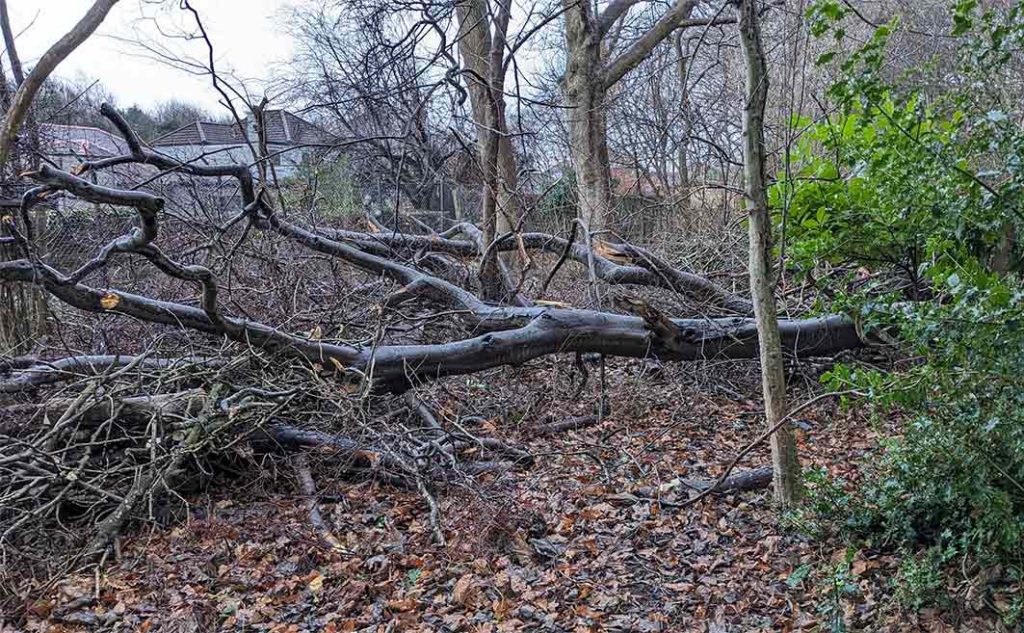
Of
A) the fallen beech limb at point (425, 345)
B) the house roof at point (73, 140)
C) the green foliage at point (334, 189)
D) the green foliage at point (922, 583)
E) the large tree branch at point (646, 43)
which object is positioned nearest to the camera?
the green foliage at point (922, 583)

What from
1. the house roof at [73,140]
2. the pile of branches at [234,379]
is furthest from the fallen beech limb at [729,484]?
the house roof at [73,140]

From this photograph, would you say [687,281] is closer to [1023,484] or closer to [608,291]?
[608,291]

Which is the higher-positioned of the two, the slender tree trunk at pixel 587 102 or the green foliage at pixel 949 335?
the slender tree trunk at pixel 587 102

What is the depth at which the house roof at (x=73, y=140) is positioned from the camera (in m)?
6.65

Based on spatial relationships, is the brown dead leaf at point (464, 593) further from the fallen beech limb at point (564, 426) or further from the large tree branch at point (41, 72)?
the large tree branch at point (41, 72)

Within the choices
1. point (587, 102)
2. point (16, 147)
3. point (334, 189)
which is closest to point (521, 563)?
point (16, 147)

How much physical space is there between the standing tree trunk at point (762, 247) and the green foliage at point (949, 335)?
0.17 metres

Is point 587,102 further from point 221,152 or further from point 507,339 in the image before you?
point 507,339

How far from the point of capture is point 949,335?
7.73ft

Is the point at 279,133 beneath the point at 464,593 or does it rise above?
above

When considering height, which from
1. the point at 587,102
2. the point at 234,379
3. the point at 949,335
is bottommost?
the point at 234,379

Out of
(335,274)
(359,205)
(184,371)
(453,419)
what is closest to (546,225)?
(359,205)

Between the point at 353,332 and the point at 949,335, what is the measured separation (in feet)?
13.8

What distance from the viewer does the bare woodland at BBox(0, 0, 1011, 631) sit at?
11.9 feet
